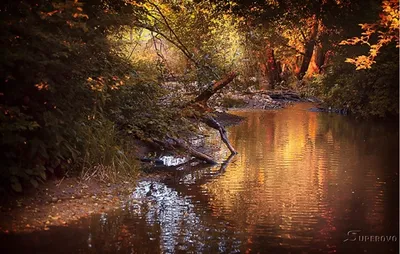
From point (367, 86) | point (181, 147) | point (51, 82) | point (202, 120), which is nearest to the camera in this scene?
point (51, 82)

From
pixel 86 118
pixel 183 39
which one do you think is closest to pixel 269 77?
pixel 183 39

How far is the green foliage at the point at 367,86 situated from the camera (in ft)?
52.5

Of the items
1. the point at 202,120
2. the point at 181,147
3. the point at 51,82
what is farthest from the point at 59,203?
the point at 202,120

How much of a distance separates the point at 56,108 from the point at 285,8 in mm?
6014

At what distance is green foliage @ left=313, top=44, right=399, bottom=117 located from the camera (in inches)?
631

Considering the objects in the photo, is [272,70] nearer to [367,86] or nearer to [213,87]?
[367,86]

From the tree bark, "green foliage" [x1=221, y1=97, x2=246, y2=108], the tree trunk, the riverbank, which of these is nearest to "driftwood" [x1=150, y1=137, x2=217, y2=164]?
the tree bark

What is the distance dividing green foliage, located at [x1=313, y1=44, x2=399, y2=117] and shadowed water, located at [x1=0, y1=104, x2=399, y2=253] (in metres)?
2.57

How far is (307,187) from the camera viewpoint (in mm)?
10312

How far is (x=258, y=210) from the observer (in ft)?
28.6

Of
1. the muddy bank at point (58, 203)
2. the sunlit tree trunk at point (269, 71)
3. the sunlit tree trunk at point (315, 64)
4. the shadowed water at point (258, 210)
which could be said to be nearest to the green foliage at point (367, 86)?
the shadowed water at point (258, 210)

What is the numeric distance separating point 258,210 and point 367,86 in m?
12.4

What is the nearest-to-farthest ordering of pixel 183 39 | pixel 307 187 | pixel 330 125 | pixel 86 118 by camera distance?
pixel 86 118 → pixel 307 187 → pixel 183 39 → pixel 330 125

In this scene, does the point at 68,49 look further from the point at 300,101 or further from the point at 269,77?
the point at 269,77
